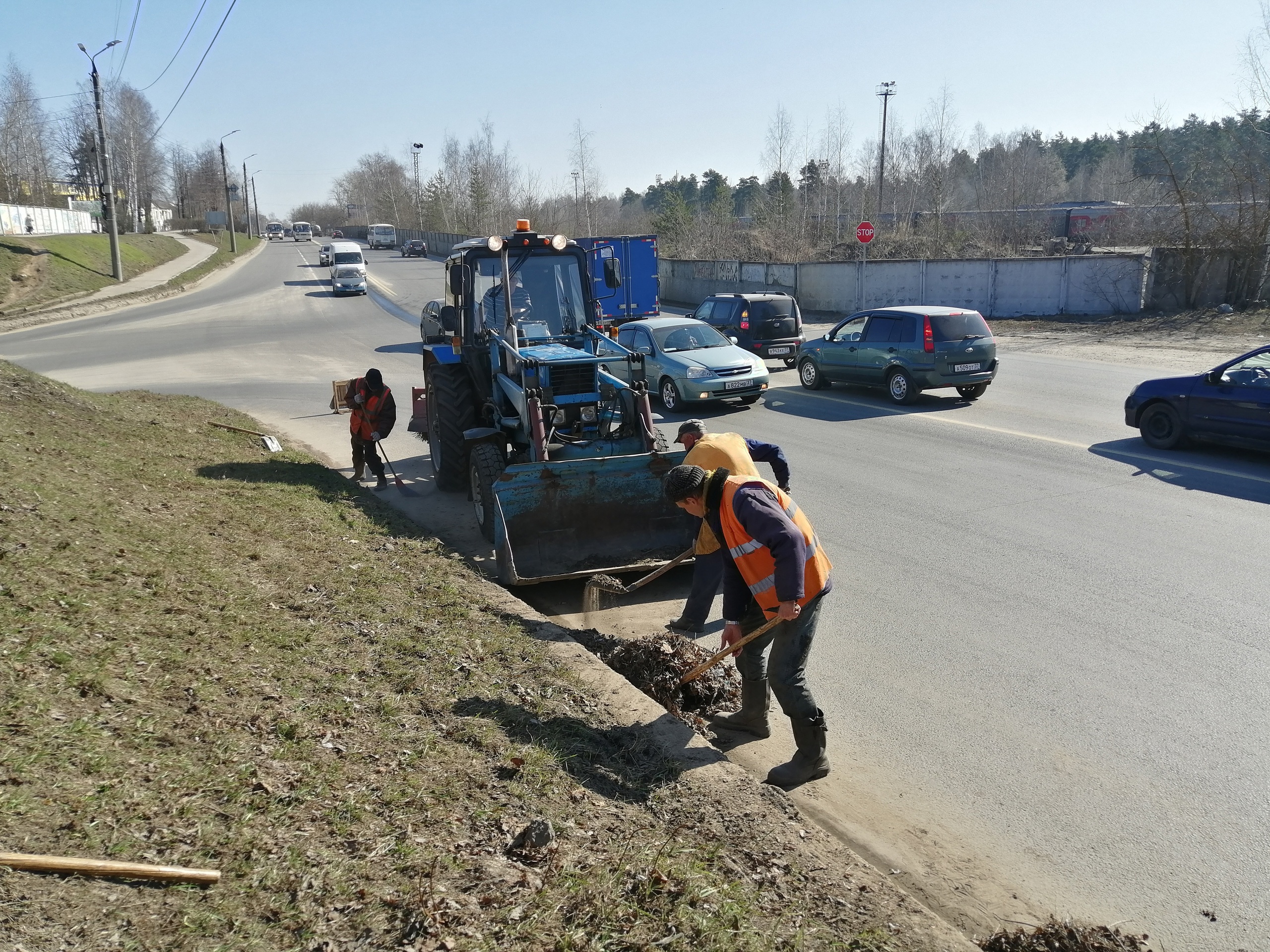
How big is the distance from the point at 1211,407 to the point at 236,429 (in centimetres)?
1305

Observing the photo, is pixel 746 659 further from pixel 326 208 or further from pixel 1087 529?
pixel 326 208

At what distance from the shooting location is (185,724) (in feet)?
13.7

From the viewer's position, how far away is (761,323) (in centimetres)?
2033

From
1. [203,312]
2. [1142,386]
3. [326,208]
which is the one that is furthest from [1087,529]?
[326,208]

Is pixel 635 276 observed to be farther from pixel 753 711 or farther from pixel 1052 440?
pixel 753 711

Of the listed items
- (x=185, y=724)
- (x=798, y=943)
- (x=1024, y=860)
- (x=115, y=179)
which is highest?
(x=115, y=179)

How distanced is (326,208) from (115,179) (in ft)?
307

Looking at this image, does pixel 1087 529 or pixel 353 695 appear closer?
pixel 353 695

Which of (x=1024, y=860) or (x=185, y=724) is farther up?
(x=185, y=724)

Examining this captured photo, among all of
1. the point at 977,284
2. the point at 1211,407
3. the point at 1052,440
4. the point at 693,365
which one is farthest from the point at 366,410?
the point at 977,284

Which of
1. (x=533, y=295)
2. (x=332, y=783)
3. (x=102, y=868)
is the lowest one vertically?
(x=332, y=783)

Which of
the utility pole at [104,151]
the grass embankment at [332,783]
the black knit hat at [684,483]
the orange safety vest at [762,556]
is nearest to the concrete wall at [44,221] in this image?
the utility pole at [104,151]

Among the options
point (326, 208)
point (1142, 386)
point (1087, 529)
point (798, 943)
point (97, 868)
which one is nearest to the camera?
point (97, 868)

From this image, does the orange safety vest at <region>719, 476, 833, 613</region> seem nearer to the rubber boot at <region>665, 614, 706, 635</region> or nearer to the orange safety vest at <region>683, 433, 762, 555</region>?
the orange safety vest at <region>683, 433, 762, 555</region>
